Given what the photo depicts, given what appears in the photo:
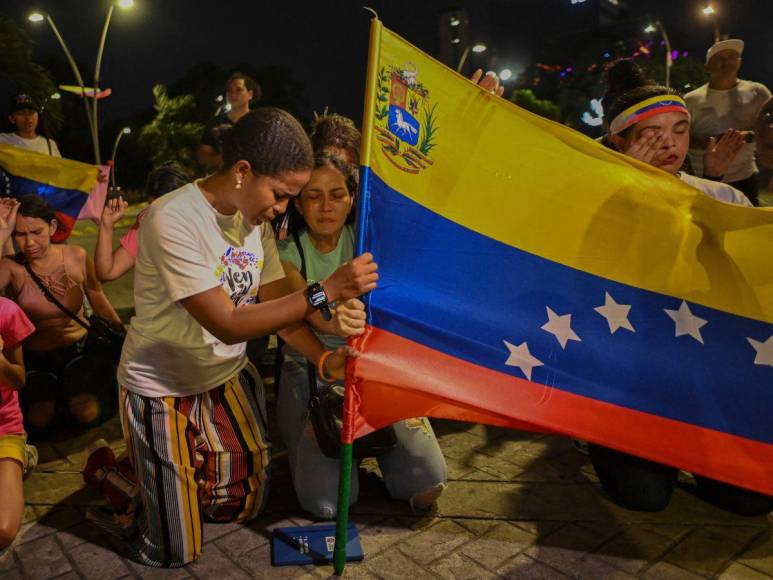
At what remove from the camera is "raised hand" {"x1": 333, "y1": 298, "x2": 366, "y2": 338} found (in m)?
2.62

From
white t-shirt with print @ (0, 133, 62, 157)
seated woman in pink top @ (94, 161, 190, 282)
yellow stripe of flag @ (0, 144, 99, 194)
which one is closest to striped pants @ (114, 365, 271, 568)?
seated woman in pink top @ (94, 161, 190, 282)

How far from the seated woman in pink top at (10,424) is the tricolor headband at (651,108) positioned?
3.37 m

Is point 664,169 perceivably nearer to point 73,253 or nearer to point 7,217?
point 7,217

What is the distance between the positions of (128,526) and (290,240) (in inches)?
68.4

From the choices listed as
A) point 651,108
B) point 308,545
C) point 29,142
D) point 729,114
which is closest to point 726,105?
point 729,114

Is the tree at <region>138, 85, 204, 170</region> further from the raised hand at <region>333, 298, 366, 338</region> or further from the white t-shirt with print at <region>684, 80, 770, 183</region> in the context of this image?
the raised hand at <region>333, 298, 366, 338</region>

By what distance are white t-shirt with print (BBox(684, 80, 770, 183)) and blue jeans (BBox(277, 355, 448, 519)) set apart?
12.3ft

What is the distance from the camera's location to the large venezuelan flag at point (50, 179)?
5910 millimetres

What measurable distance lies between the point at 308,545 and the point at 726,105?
17.4 feet

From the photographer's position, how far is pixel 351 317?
2.63m

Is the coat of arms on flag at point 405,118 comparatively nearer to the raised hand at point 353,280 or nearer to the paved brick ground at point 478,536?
the raised hand at point 353,280

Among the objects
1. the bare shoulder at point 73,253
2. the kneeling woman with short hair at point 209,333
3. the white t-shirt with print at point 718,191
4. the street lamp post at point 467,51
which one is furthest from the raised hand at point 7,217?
the street lamp post at point 467,51

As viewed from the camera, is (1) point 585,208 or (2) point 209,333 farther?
(2) point 209,333

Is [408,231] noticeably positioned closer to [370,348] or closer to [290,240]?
[370,348]
